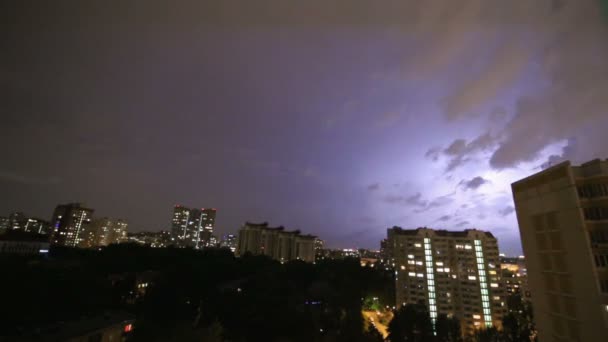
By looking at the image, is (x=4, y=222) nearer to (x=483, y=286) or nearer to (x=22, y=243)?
(x=22, y=243)

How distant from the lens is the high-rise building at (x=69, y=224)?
101m

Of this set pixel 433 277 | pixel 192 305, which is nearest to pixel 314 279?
pixel 433 277

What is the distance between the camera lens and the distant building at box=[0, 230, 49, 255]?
2076 inches

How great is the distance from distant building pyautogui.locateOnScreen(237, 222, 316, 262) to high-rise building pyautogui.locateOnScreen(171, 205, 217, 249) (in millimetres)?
49079

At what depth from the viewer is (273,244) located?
3885 inches

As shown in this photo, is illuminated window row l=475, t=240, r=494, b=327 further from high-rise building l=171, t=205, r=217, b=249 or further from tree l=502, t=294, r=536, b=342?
high-rise building l=171, t=205, r=217, b=249

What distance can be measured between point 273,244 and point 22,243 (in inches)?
2591

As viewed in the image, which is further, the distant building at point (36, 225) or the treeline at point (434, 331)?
the distant building at point (36, 225)

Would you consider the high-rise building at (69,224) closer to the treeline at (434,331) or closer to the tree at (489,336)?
the treeline at (434,331)

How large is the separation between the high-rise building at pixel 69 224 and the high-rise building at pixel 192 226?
129 feet

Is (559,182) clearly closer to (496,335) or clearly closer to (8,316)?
(496,335)

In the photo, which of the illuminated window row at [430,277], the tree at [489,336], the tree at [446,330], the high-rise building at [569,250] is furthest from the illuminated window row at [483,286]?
the high-rise building at [569,250]

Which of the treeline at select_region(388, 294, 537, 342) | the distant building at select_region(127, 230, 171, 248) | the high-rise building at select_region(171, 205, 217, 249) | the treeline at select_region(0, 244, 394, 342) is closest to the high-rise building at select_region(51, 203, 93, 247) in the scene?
the high-rise building at select_region(171, 205, 217, 249)

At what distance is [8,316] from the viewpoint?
2212 cm
